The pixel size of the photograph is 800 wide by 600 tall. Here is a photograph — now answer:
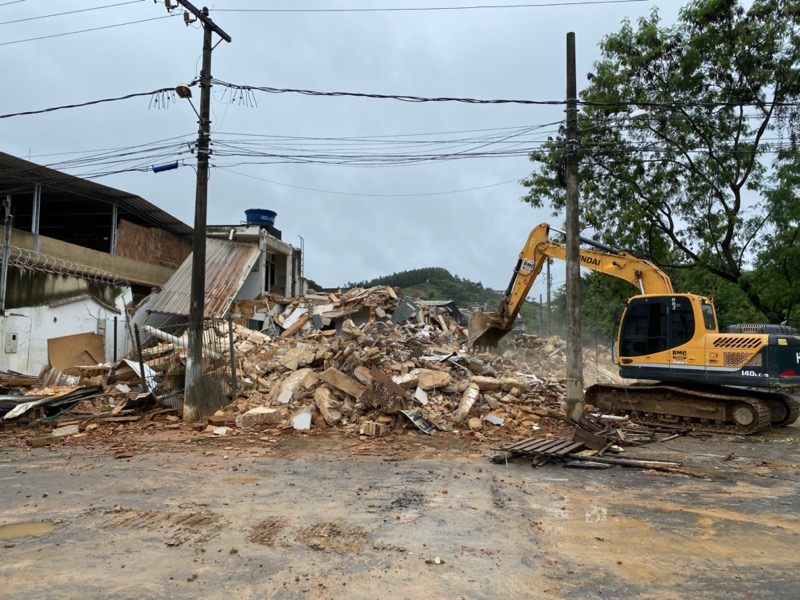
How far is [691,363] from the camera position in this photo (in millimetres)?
11688

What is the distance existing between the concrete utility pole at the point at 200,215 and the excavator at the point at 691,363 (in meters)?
8.05

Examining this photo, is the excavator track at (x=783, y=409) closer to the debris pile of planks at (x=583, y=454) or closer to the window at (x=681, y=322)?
the window at (x=681, y=322)

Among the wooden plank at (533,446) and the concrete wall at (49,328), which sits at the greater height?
the concrete wall at (49,328)

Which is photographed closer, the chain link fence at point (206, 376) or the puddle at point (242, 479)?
the puddle at point (242, 479)

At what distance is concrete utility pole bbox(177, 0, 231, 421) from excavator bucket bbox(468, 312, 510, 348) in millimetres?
6366

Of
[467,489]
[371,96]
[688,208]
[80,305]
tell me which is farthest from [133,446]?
[688,208]

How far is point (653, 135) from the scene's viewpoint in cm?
1791

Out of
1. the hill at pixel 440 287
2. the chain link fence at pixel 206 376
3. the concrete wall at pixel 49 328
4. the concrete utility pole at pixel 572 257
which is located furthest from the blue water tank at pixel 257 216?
the hill at pixel 440 287

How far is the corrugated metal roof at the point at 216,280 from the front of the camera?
66.7ft

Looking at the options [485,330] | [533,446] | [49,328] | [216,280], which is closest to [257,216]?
[216,280]

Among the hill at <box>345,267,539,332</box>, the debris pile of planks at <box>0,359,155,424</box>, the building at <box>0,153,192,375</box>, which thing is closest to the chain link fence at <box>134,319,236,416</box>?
the debris pile of planks at <box>0,359,155,424</box>

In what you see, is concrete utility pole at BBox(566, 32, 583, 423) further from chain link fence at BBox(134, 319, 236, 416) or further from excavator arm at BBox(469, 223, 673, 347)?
chain link fence at BBox(134, 319, 236, 416)

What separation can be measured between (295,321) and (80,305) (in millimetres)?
6938

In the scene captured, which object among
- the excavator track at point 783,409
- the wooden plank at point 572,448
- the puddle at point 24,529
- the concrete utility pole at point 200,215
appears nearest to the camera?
the puddle at point 24,529
